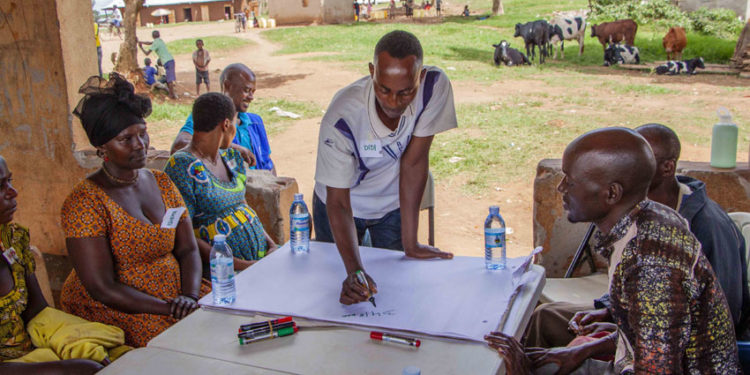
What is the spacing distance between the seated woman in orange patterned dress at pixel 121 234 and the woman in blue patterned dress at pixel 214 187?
14.3 inches

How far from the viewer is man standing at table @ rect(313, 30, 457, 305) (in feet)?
7.49

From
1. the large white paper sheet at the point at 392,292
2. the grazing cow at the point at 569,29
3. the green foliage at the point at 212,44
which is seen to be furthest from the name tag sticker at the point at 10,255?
the green foliage at the point at 212,44

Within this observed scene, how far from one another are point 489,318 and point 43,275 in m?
2.49

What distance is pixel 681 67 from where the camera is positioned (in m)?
14.9

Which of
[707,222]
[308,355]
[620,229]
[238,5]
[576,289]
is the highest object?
[238,5]

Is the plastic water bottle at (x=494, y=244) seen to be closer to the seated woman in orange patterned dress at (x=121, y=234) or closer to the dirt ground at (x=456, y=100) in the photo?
the seated woman in orange patterned dress at (x=121, y=234)

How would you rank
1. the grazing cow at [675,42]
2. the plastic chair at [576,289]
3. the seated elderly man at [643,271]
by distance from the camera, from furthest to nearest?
the grazing cow at [675,42] < the plastic chair at [576,289] < the seated elderly man at [643,271]

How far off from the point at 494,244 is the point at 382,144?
24.5 inches

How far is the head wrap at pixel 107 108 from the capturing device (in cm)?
268

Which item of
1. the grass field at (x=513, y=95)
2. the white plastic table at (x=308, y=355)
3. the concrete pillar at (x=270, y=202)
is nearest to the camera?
the white plastic table at (x=308, y=355)

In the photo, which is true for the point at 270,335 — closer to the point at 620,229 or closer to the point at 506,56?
the point at 620,229

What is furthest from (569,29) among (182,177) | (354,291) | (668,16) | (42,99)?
(354,291)

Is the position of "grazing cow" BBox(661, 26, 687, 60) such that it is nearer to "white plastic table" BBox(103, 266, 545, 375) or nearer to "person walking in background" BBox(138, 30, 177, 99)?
"person walking in background" BBox(138, 30, 177, 99)

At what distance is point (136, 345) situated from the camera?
2668mm
